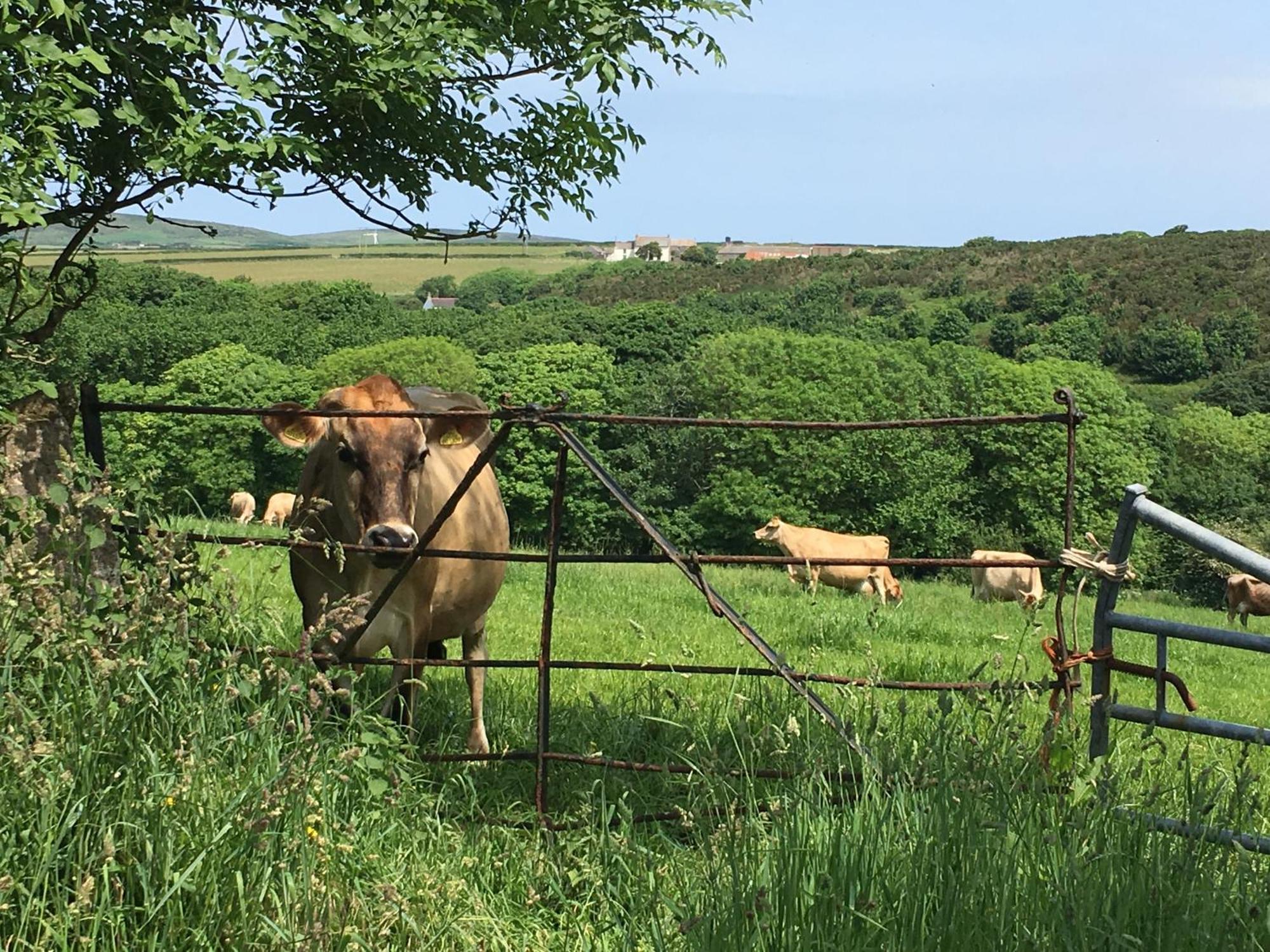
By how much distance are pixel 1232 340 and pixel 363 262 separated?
8909 cm

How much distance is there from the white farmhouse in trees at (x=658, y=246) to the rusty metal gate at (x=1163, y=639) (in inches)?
5761

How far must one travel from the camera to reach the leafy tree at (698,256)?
13575 centimetres

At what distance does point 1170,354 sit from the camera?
98.4m

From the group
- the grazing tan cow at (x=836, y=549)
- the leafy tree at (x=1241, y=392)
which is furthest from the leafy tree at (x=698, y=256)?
the grazing tan cow at (x=836, y=549)

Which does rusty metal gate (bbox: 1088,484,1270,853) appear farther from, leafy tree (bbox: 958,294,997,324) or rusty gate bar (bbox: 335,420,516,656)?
leafy tree (bbox: 958,294,997,324)

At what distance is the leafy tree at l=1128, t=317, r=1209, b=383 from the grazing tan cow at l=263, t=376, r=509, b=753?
100750 millimetres

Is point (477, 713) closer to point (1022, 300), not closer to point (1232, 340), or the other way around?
point (1232, 340)

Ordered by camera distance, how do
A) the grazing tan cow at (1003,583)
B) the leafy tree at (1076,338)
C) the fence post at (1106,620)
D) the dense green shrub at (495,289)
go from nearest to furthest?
the fence post at (1106,620) < the grazing tan cow at (1003,583) < the leafy tree at (1076,338) < the dense green shrub at (495,289)

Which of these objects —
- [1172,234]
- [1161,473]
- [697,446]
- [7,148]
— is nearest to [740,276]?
[1172,234]

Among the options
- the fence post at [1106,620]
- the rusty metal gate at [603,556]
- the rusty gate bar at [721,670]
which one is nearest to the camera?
the rusty gate bar at [721,670]

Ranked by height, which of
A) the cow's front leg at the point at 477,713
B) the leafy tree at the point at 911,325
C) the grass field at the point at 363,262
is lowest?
the cow's front leg at the point at 477,713

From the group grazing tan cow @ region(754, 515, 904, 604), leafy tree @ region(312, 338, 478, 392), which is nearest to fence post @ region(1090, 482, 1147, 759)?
grazing tan cow @ region(754, 515, 904, 604)

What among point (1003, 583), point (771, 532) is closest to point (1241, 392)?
point (1003, 583)

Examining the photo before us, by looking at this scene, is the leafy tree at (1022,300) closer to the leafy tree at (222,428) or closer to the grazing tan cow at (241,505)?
the leafy tree at (222,428)
